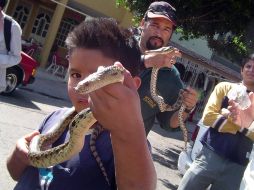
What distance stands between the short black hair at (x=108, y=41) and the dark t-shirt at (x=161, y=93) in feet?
4.50

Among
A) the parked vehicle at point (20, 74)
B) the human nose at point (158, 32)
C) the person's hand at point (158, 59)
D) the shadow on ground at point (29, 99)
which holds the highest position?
the human nose at point (158, 32)

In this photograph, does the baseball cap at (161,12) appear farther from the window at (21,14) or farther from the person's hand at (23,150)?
the window at (21,14)

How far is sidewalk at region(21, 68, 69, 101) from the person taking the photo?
14.3 metres

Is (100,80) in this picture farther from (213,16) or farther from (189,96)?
(213,16)

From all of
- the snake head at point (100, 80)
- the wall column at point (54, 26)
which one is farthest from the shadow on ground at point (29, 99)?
the snake head at point (100, 80)

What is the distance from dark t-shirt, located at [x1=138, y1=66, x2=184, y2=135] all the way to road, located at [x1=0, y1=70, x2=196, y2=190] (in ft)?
9.04

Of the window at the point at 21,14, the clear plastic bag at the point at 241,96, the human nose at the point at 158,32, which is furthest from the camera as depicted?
the window at the point at 21,14

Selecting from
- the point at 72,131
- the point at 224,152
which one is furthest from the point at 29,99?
the point at 72,131

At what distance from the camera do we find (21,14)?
24250mm

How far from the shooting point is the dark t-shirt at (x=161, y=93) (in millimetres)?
3400

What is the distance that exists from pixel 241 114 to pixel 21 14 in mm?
21564

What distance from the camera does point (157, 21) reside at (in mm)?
3521

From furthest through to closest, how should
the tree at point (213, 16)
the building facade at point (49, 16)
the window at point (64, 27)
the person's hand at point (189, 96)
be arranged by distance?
the window at point (64, 27), the building facade at point (49, 16), the tree at point (213, 16), the person's hand at point (189, 96)

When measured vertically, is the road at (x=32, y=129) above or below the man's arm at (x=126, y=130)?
below
